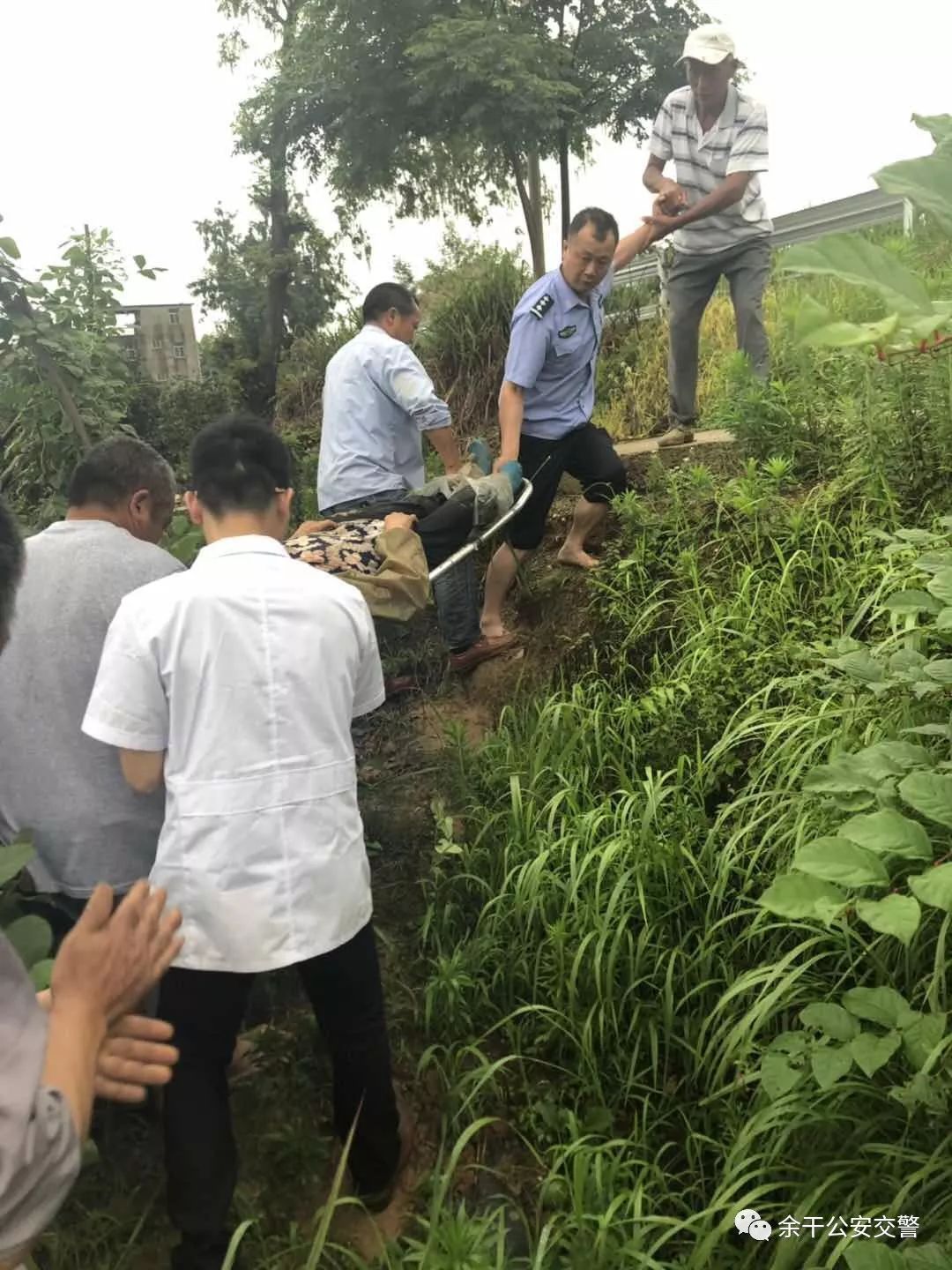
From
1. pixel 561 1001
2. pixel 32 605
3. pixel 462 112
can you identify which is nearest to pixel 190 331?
pixel 462 112

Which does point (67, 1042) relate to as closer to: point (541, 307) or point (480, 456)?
point (480, 456)

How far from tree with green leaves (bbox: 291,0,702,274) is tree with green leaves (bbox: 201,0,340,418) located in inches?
10.0

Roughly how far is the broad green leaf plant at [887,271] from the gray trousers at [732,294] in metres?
3.49

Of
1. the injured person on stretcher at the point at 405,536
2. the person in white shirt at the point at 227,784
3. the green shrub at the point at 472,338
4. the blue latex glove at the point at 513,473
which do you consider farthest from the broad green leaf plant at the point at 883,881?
the green shrub at the point at 472,338

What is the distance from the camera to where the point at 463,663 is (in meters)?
3.64

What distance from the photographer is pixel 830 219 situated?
330 inches

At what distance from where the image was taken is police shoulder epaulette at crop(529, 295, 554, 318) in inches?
129

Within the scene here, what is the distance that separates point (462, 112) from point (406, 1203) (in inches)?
377

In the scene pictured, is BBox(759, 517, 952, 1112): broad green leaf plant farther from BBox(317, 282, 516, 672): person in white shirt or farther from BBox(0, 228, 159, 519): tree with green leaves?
BBox(0, 228, 159, 519): tree with green leaves

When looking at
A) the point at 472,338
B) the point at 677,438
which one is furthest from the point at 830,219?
the point at 677,438

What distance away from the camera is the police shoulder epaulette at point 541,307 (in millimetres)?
3266

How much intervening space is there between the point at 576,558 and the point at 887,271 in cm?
312

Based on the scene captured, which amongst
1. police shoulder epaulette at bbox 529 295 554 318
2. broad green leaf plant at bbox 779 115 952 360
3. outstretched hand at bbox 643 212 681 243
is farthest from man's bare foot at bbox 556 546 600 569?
broad green leaf plant at bbox 779 115 952 360

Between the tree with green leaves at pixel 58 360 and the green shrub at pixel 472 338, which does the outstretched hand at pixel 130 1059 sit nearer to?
the tree with green leaves at pixel 58 360
